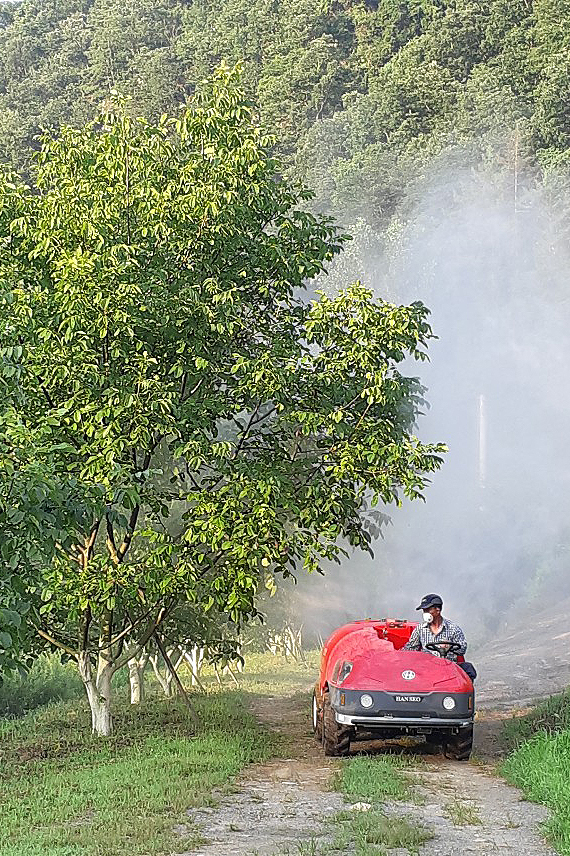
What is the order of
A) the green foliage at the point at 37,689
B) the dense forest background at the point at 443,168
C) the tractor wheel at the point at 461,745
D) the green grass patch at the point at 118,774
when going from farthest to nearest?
the dense forest background at the point at 443,168 → the green foliage at the point at 37,689 → the tractor wheel at the point at 461,745 → the green grass patch at the point at 118,774

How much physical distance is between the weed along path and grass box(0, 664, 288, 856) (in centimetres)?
26

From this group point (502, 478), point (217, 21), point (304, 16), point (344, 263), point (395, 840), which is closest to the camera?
point (395, 840)

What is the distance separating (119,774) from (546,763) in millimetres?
3228

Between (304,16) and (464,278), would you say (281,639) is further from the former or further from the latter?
(304,16)

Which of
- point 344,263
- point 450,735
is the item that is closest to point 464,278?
point 344,263

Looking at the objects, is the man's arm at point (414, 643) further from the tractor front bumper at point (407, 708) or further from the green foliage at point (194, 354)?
the green foliage at point (194, 354)

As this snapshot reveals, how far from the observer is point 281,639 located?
19.8 m

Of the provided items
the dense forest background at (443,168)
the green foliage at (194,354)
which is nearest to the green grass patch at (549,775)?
the green foliage at (194,354)

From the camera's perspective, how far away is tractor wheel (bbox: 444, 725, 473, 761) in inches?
381

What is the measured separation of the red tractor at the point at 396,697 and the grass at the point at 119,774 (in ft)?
3.03

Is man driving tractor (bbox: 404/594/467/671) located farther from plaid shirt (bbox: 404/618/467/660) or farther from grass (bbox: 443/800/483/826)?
grass (bbox: 443/800/483/826)

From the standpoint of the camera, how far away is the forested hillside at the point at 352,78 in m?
52.4

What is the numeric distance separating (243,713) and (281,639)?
6482 millimetres

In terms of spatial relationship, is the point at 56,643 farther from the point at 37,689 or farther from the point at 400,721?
the point at 37,689
